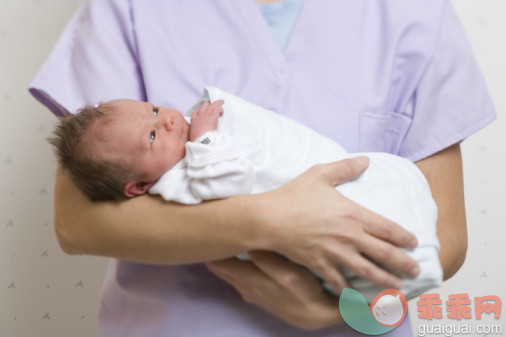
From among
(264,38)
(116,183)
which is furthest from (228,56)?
(116,183)

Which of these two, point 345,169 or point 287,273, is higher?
point 345,169

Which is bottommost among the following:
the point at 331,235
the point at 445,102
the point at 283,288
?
the point at 283,288

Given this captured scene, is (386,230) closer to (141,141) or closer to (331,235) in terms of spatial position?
(331,235)

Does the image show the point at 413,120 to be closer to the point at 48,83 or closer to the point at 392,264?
the point at 392,264

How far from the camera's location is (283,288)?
85 centimetres

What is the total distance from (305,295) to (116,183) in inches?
13.8

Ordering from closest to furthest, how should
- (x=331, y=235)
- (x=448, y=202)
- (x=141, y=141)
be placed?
(x=331, y=235), (x=141, y=141), (x=448, y=202)

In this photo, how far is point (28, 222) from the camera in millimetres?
1550

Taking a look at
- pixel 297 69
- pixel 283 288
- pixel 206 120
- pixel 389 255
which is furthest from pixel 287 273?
pixel 297 69

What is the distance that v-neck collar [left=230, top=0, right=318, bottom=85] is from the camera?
1.05 m

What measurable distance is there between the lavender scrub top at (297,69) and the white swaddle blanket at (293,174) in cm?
10

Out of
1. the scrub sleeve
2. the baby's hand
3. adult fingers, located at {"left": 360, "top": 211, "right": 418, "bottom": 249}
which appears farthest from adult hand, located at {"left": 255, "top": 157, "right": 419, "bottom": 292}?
the scrub sleeve

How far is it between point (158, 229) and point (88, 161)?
16 centimetres

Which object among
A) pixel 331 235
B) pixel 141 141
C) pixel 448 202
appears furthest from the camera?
pixel 448 202
